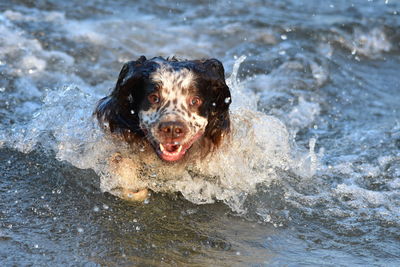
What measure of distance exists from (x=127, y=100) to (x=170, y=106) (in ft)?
1.36

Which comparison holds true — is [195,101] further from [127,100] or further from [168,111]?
[127,100]

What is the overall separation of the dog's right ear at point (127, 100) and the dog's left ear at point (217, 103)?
1.55 feet

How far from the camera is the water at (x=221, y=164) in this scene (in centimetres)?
467

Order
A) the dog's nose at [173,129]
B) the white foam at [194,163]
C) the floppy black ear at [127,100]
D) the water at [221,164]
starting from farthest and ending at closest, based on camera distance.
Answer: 1. the white foam at [194,163]
2. the floppy black ear at [127,100]
3. the dog's nose at [173,129]
4. the water at [221,164]

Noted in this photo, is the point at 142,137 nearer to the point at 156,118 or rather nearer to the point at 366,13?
the point at 156,118

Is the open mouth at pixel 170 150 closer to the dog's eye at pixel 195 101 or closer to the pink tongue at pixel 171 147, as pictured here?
the pink tongue at pixel 171 147

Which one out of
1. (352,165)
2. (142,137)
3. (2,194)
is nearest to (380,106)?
(352,165)

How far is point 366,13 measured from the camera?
13047mm

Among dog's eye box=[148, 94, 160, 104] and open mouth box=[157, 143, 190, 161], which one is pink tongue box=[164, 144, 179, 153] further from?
dog's eye box=[148, 94, 160, 104]

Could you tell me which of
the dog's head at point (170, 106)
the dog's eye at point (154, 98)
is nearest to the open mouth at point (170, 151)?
the dog's head at point (170, 106)

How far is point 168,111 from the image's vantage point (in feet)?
16.4

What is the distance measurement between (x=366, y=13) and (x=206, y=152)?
27.8 feet

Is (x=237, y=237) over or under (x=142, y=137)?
under

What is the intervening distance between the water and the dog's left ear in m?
0.26
